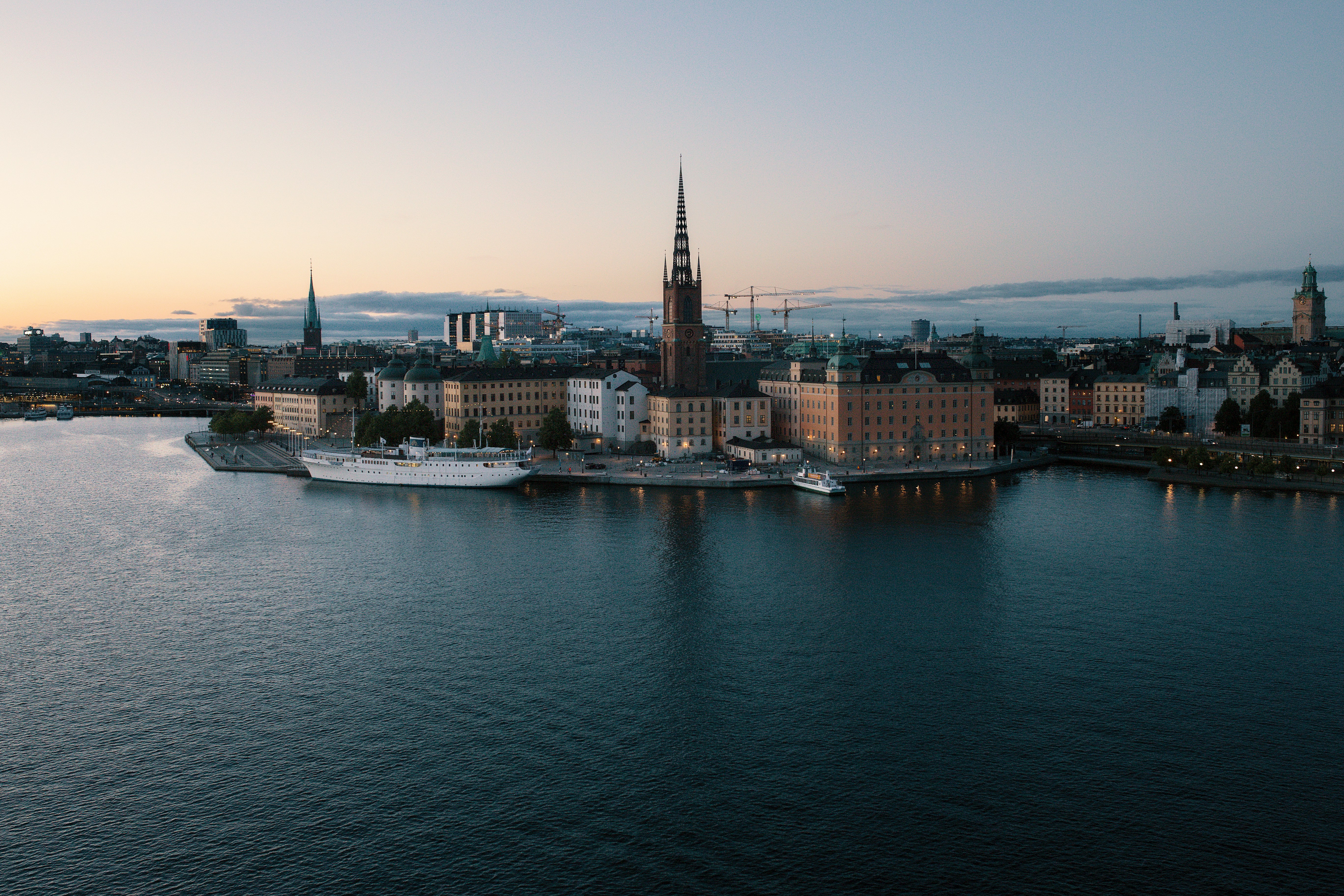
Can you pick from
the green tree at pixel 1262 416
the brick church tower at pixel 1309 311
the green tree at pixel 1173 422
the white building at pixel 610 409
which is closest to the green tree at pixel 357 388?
the white building at pixel 610 409

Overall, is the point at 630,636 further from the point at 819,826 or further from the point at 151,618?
the point at 151,618

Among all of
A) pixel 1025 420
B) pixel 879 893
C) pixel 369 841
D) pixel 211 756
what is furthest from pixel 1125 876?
pixel 1025 420

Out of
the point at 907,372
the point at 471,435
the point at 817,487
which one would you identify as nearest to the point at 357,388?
the point at 471,435

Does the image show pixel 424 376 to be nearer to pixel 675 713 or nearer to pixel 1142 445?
pixel 1142 445

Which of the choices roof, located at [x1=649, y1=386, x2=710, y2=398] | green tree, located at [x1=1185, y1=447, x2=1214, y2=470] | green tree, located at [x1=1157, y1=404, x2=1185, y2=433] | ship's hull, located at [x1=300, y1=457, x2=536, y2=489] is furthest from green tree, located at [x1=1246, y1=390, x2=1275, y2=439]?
ship's hull, located at [x1=300, y1=457, x2=536, y2=489]

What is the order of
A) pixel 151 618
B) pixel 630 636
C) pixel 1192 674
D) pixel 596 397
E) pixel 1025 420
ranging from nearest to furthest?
pixel 1192 674, pixel 630 636, pixel 151 618, pixel 596 397, pixel 1025 420

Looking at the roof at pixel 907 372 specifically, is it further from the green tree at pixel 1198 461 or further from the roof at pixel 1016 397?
the roof at pixel 1016 397
